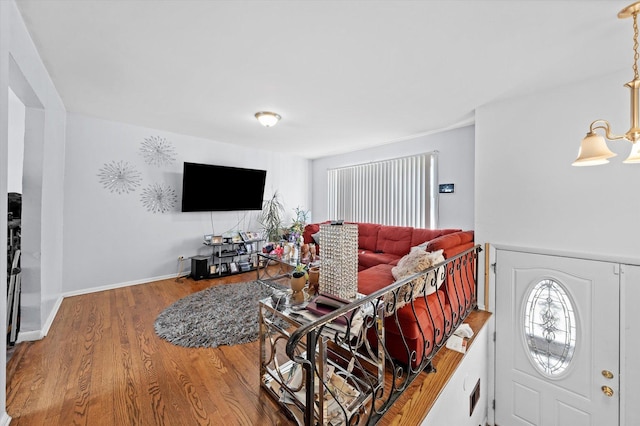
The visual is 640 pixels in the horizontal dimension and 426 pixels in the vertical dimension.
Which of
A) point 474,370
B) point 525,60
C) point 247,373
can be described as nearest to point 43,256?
point 247,373

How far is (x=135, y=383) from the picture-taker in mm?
1759

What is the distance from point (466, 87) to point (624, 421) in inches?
120

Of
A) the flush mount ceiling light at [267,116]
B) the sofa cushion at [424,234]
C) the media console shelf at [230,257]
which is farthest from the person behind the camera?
the media console shelf at [230,257]

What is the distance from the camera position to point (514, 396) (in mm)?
2461

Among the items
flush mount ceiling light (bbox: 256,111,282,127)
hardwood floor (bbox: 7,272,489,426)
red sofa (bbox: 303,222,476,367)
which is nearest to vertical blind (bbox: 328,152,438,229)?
red sofa (bbox: 303,222,476,367)

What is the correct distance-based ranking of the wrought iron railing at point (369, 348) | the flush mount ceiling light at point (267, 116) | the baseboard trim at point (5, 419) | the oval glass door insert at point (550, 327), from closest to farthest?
the wrought iron railing at point (369, 348), the baseboard trim at point (5, 419), the oval glass door insert at point (550, 327), the flush mount ceiling light at point (267, 116)

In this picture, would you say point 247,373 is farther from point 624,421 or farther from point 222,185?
point 222,185

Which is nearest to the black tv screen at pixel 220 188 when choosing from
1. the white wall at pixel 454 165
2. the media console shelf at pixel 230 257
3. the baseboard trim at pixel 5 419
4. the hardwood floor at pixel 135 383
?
the media console shelf at pixel 230 257

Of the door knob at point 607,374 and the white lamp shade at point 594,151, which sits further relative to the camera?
the door knob at point 607,374

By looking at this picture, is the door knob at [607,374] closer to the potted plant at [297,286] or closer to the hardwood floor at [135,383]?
→ the hardwood floor at [135,383]

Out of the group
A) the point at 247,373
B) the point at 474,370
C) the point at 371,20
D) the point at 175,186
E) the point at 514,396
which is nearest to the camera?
the point at 371,20

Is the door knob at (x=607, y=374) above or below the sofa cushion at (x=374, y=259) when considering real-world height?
below

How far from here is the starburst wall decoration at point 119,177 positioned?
3535 mm

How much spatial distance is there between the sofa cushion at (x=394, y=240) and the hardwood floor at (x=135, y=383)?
2053 millimetres
